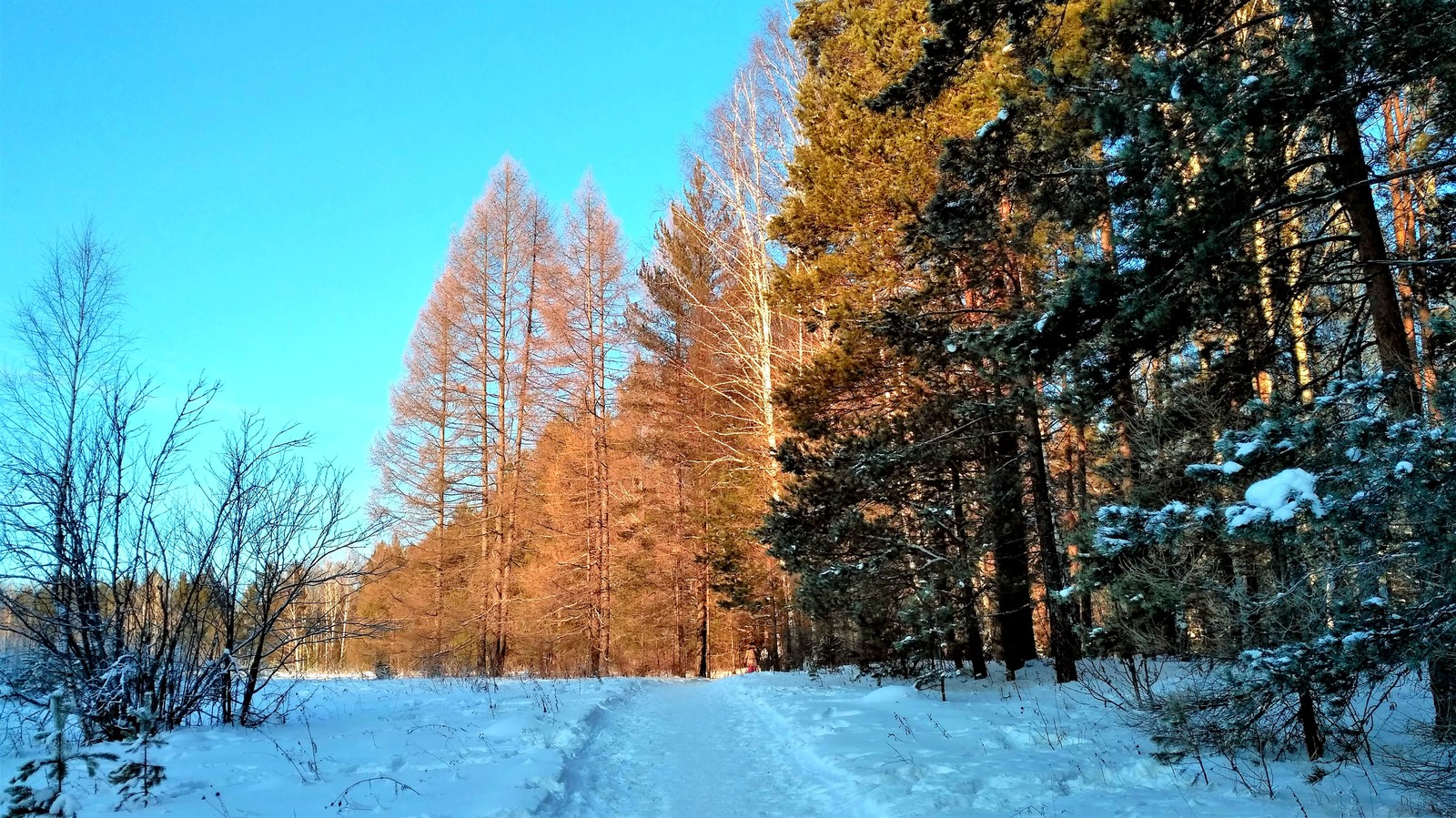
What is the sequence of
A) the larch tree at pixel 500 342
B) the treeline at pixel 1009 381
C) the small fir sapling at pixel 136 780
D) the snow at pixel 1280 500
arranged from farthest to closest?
the larch tree at pixel 500 342 → the small fir sapling at pixel 136 780 → the treeline at pixel 1009 381 → the snow at pixel 1280 500

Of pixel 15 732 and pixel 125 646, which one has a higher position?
pixel 125 646

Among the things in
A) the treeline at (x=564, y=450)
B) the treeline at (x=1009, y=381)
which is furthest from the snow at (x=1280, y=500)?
the treeline at (x=564, y=450)

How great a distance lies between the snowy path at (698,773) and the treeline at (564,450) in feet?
33.2

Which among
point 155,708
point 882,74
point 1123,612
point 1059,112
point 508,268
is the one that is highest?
point 508,268

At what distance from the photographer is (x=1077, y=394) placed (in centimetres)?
568

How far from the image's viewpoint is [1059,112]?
598 cm

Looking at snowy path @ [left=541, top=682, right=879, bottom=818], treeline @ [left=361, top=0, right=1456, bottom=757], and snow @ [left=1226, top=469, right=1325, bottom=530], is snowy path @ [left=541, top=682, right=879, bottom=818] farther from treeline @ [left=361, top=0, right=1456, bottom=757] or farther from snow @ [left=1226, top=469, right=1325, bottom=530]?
snow @ [left=1226, top=469, right=1325, bottom=530]

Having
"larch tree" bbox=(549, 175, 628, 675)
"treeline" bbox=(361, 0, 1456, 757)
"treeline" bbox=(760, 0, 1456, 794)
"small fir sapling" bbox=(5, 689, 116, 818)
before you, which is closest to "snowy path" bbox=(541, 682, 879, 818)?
"treeline" bbox=(760, 0, 1456, 794)

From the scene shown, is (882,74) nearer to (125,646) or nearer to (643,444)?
(125,646)

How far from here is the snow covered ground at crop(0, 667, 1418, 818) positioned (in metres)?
4.48

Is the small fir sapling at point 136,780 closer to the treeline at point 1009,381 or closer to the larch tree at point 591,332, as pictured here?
the treeline at point 1009,381

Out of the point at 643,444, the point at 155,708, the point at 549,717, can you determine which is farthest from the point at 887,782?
the point at 643,444

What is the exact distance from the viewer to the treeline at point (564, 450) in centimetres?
2064

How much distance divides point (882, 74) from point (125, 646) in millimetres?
10761
